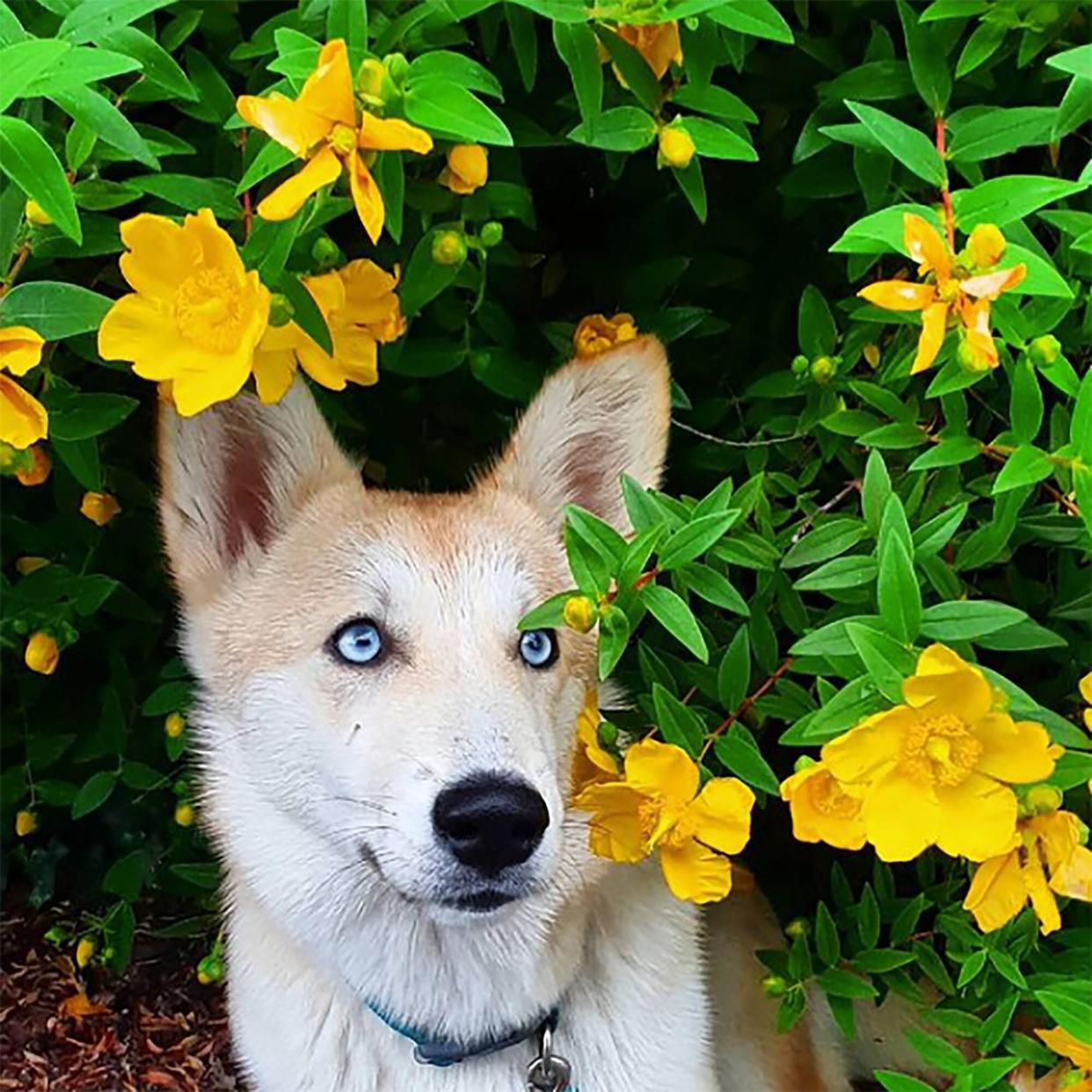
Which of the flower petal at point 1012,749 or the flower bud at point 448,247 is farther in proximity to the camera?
the flower bud at point 448,247

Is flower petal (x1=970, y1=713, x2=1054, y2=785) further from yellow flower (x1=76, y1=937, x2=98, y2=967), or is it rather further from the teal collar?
yellow flower (x1=76, y1=937, x2=98, y2=967)

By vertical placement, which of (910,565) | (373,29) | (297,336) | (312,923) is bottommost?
(312,923)

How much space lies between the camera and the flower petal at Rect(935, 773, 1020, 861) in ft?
5.09

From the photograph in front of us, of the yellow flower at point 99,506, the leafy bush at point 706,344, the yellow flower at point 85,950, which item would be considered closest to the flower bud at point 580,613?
the leafy bush at point 706,344

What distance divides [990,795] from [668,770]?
355mm

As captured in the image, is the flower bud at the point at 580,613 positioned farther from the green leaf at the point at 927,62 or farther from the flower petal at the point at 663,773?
the green leaf at the point at 927,62

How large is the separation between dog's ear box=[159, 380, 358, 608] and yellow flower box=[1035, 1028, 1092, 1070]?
119 cm

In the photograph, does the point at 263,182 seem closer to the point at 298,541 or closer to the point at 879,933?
the point at 298,541

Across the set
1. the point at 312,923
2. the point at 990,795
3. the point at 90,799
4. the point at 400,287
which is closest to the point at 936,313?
the point at 990,795

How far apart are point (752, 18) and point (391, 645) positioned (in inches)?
34.4

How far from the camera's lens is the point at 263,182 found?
6.06ft

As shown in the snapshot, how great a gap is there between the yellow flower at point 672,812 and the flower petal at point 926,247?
1.96 feet

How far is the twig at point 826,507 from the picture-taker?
1.88 metres

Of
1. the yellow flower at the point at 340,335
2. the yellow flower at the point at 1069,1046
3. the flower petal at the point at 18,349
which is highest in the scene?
the flower petal at the point at 18,349
